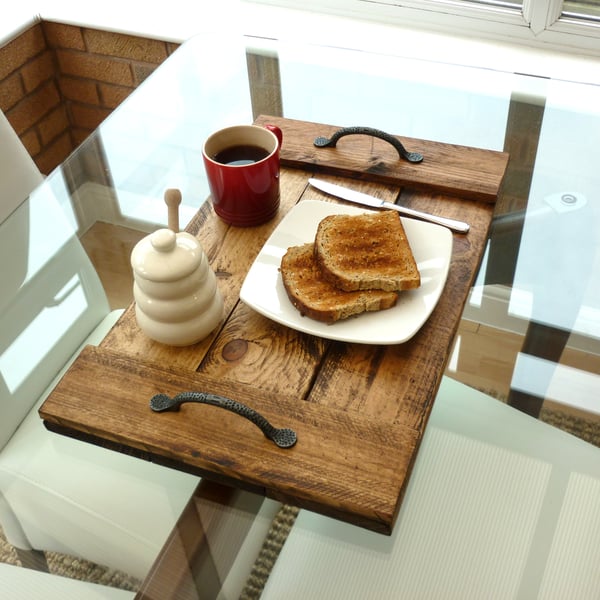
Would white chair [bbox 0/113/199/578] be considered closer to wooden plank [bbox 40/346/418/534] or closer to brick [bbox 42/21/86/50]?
wooden plank [bbox 40/346/418/534]

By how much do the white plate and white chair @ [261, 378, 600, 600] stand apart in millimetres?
199

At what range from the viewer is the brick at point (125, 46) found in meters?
1.97

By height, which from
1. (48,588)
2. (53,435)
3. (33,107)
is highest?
(53,435)

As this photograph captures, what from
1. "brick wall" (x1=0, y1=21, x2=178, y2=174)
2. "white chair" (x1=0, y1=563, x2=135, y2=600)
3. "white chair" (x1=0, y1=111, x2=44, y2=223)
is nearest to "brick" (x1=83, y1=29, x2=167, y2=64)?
"brick wall" (x1=0, y1=21, x2=178, y2=174)

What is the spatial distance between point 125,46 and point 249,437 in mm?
1535

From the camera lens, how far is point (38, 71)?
2.11 m

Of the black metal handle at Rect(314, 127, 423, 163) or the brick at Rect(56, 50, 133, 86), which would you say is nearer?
the black metal handle at Rect(314, 127, 423, 163)

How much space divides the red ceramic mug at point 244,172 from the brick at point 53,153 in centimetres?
134

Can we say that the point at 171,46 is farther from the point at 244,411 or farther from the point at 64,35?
the point at 244,411

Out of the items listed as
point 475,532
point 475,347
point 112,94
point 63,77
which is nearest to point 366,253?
point 475,347

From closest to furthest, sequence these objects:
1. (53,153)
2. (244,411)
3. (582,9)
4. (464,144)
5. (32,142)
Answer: (244,411)
(464,144)
(582,9)
(32,142)
(53,153)

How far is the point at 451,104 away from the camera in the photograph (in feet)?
4.55

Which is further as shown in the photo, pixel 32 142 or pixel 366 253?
pixel 32 142

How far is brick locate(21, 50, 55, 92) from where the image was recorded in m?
2.07
